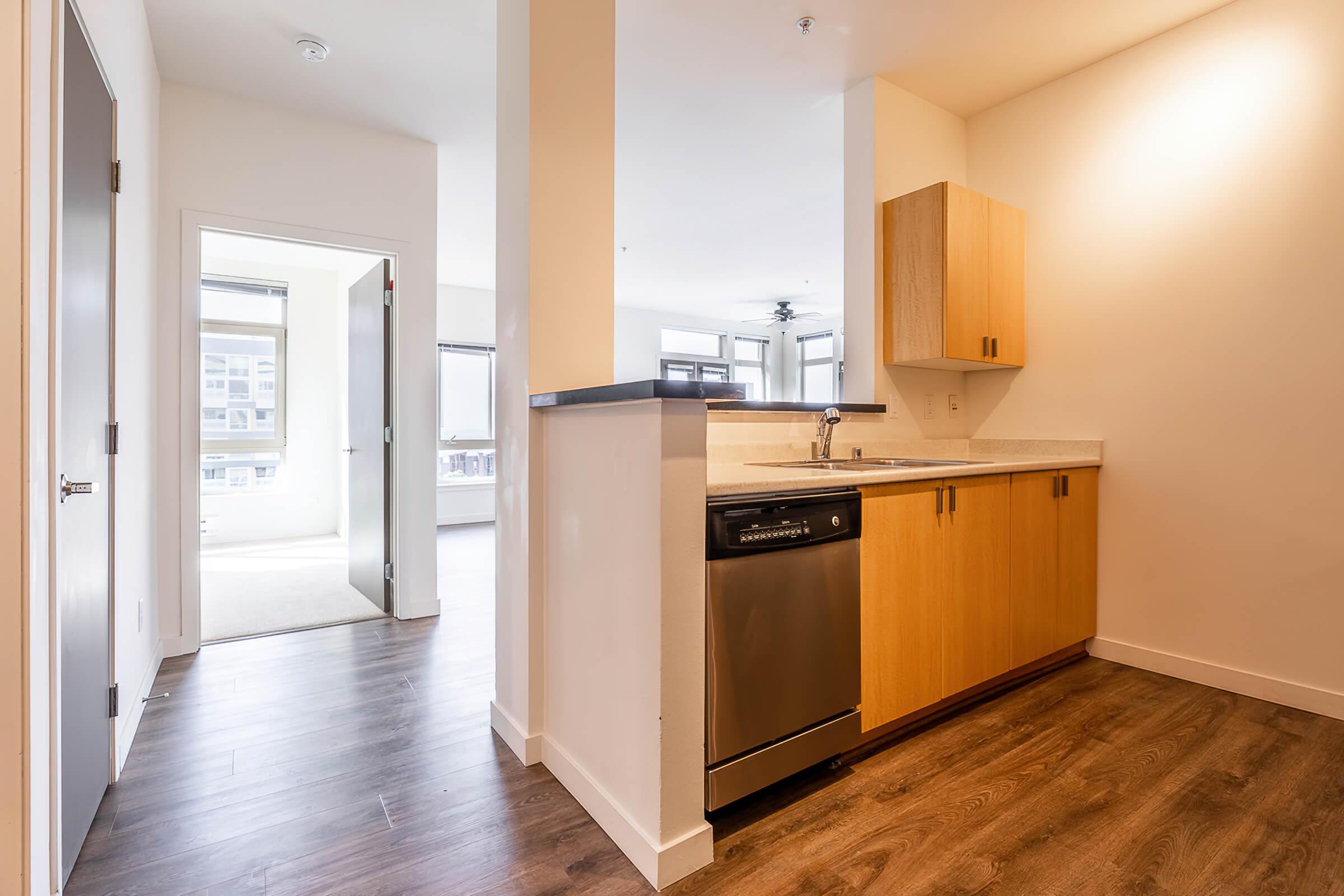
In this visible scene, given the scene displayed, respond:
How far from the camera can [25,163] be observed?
1091 millimetres

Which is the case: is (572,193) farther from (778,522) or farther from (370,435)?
(370,435)

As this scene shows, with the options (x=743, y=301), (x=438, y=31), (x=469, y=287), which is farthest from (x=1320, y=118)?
(x=469, y=287)

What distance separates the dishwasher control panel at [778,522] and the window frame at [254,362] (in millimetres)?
6353

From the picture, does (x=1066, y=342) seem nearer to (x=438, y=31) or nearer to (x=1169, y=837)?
(x=1169, y=837)

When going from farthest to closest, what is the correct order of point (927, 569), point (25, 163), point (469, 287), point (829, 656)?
point (469, 287)
point (927, 569)
point (829, 656)
point (25, 163)

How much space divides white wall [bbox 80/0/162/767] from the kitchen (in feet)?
4.29

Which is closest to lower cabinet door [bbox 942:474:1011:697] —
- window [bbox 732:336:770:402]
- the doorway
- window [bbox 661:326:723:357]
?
the doorway

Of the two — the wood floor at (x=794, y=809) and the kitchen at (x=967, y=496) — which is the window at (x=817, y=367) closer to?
the kitchen at (x=967, y=496)

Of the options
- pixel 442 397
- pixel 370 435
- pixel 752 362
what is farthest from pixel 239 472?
pixel 752 362

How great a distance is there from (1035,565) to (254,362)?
22.6ft

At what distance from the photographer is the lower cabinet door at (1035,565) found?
2422 millimetres

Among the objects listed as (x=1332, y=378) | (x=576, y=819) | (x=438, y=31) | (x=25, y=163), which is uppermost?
(x=438, y=31)

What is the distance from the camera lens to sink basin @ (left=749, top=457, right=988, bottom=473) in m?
2.41

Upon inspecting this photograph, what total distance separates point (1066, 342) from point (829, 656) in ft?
7.18
